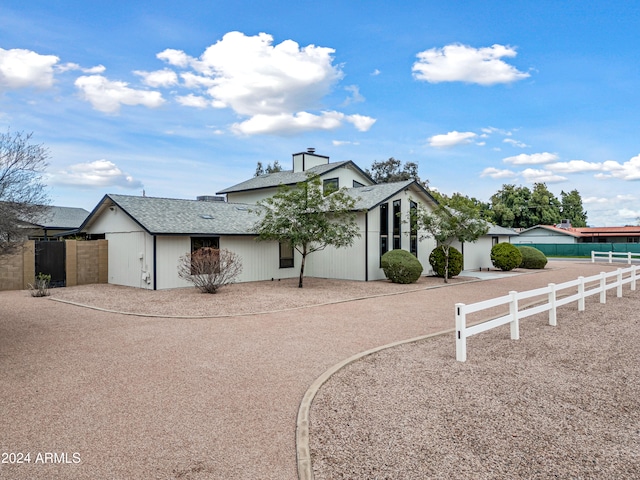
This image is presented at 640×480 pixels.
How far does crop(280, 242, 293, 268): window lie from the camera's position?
67.5ft

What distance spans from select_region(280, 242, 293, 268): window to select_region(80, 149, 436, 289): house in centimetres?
5

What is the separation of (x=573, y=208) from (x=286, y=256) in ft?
203

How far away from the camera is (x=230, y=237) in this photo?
18.2m

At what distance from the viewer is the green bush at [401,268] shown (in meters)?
18.2

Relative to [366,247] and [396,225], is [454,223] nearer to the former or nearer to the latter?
[396,225]

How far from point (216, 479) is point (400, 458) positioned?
160 cm

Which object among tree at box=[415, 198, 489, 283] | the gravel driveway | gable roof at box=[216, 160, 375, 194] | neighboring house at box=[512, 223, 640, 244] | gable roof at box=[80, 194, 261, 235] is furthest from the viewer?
neighboring house at box=[512, 223, 640, 244]

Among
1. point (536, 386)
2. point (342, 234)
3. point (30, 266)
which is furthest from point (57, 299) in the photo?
point (536, 386)

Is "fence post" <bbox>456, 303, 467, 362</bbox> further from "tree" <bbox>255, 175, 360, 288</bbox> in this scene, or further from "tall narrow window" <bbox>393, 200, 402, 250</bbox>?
"tall narrow window" <bbox>393, 200, 402, 250</bbox>

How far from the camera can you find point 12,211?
7.71 metres

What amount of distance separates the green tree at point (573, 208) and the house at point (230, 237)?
177 ft

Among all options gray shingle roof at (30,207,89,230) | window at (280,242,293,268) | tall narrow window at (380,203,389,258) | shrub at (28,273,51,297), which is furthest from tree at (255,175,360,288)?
gray shingle roof at (30,207,89,230)

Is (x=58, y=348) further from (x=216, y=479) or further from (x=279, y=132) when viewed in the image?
(x=279, y=132)

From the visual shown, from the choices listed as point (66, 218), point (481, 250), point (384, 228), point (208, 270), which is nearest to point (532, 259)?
point (481, 250)
